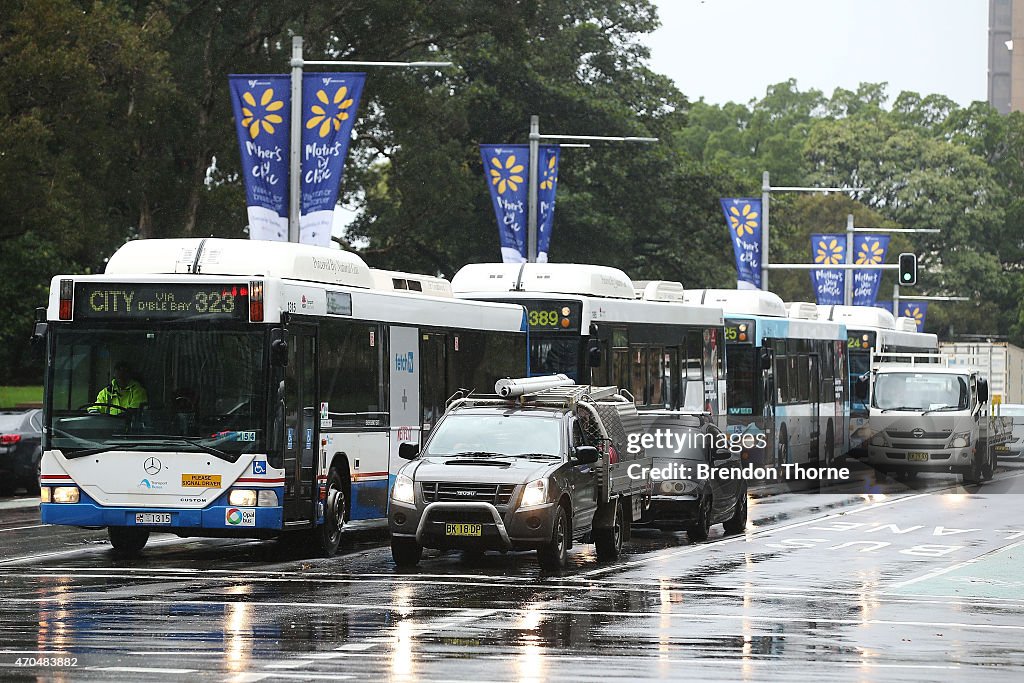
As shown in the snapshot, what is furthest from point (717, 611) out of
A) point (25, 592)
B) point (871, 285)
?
point (871, 285)

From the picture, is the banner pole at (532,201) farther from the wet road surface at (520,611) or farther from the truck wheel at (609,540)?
the truck wheel at (609,540)

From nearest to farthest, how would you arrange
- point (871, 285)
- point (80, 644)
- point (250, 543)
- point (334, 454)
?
point (80, 644) → point (334, 454) → point (250, 543) → point (871, 285)

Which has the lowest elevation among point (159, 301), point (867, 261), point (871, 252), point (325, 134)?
point (159, 301)

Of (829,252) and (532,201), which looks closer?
(532,201)

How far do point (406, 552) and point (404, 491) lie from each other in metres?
0.70

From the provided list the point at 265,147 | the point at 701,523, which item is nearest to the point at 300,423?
the point at 701,523

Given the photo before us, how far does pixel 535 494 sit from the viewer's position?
19.4 meters

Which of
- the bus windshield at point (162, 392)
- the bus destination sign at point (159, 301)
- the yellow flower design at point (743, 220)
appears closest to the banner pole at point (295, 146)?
the bus destination sign at point (159, 301)

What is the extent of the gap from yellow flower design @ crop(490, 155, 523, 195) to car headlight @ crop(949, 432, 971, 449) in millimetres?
10368

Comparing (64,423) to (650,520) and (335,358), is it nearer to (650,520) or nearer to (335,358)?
(335,358)

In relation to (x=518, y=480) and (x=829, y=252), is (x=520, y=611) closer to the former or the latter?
(x=518, y=480)

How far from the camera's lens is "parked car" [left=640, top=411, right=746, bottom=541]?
2438 cm

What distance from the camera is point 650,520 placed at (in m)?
24.7

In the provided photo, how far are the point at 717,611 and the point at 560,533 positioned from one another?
3.54m
